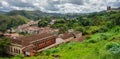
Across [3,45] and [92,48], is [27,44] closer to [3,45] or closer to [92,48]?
[3,45]

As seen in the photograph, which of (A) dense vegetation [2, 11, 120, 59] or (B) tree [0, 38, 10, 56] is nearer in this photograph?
(A) dense vegetation [2, 11, 120, 59]

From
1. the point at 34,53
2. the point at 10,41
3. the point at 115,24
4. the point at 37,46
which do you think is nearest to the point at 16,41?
the point at 10,41

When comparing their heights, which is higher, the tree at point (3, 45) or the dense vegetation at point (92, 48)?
the dense vegetation at point (92, 48)

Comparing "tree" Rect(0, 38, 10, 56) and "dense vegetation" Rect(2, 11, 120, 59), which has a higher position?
"dense vegetation" Rect(2, 11, 120, 59)

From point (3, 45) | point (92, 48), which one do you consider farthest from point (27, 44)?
point (92, 48)

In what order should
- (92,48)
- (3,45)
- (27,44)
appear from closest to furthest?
(92,48)
(3,45)
(27,44)

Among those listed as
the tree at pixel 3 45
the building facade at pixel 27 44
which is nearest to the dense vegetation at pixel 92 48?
the building facade at pixel 27 44

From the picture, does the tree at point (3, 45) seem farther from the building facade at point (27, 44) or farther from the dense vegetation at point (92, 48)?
the dense vegetation at point (92, 48)

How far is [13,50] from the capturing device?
4744cm

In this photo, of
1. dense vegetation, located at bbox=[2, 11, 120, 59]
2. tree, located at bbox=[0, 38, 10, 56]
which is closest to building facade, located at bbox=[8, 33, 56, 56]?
tree, located at bbox=[0, 38, 10, 56]

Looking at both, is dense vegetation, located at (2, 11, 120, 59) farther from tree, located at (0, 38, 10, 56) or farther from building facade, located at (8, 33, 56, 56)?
tree, located at (0, 38, 10, 56)

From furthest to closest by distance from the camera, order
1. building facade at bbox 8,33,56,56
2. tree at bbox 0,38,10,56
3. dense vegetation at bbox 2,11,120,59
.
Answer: building facade at bbox 8,33,56,56
tree at bbox 0,38,10,56
dense vegetation at bbox 2,11,120,59

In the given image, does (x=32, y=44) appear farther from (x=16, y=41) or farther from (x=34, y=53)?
(x=34, y=53)

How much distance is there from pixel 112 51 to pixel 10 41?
118 feet
